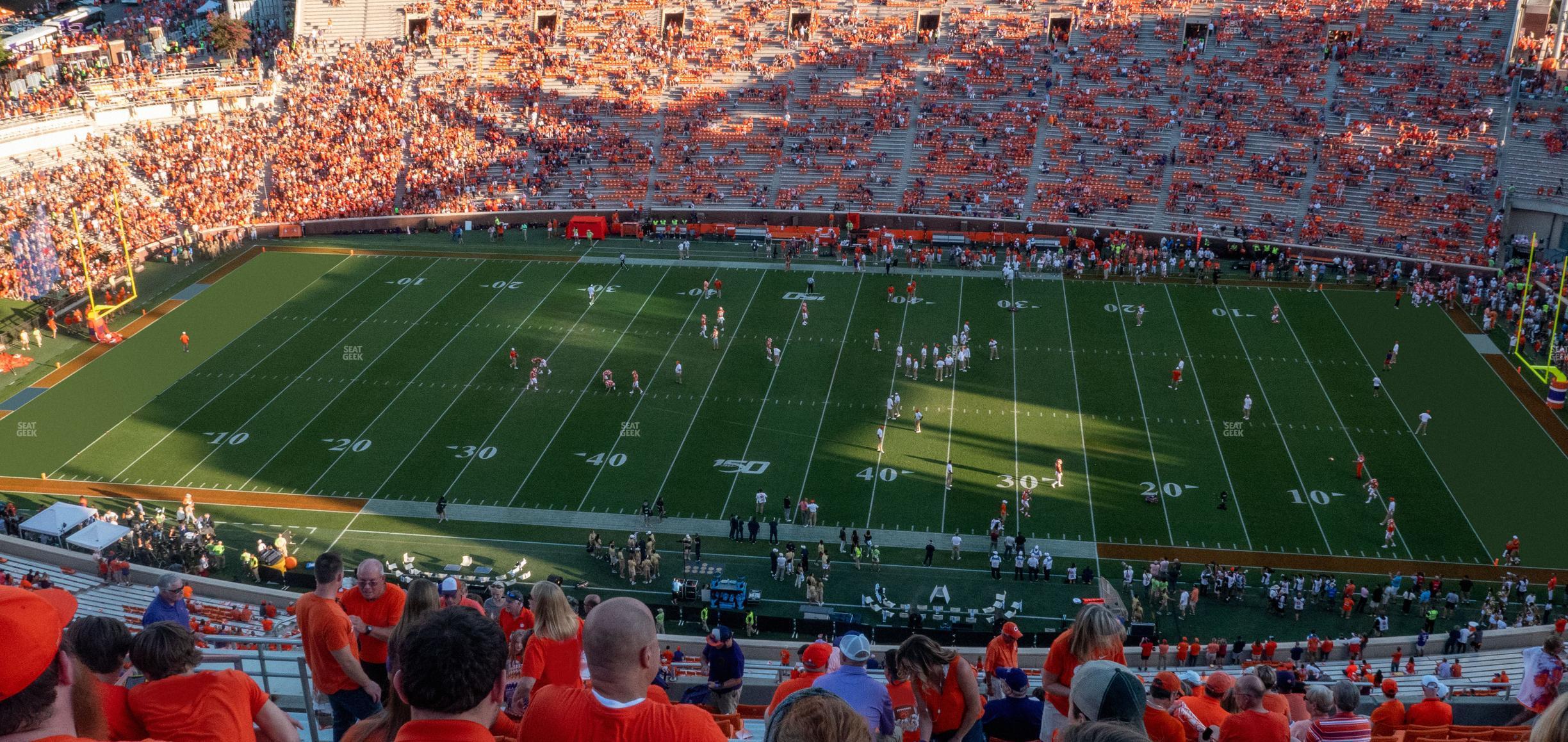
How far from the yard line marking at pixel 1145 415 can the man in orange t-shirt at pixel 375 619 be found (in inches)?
836

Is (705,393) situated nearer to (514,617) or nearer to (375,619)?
(514,617)

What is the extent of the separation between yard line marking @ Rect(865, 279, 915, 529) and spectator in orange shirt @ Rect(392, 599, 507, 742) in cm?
2330

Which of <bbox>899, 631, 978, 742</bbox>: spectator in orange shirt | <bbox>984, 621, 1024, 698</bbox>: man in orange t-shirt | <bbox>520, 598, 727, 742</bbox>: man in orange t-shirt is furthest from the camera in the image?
<bbox>984, 621, 1024, 698</bbox>: man in orange t-shirt

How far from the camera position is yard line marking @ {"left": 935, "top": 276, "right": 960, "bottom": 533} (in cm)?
2792

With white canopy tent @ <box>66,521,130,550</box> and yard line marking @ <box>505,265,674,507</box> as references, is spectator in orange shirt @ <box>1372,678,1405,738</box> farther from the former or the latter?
white canopy tent @ <box>66,521,130,550</box>

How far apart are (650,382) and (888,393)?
6926mm

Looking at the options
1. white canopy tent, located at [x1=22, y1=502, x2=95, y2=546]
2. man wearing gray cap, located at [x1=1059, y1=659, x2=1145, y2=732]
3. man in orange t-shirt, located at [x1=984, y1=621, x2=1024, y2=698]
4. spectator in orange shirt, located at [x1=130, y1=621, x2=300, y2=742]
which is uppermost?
man wearing gray cap, located at [x1=1059, y1=659, x2=1145, y2=732]

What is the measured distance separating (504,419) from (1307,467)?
2098 cm

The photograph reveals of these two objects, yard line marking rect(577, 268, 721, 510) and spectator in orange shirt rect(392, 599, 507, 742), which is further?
yard line marking rect(577, 268, 721, 510)

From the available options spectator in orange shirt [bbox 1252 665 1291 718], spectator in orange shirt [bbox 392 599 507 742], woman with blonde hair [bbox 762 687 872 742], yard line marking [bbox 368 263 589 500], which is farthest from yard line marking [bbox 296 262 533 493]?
woman with blonde hair [bbox 762 687 872 742]

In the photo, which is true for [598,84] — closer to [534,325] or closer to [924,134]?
[924,134]

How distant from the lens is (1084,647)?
26.4ft

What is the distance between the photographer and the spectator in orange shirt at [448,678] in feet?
15.0

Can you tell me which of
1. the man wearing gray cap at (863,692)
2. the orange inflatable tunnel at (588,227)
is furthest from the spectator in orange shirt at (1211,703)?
the orange inflatable tunnel at (588,227)
